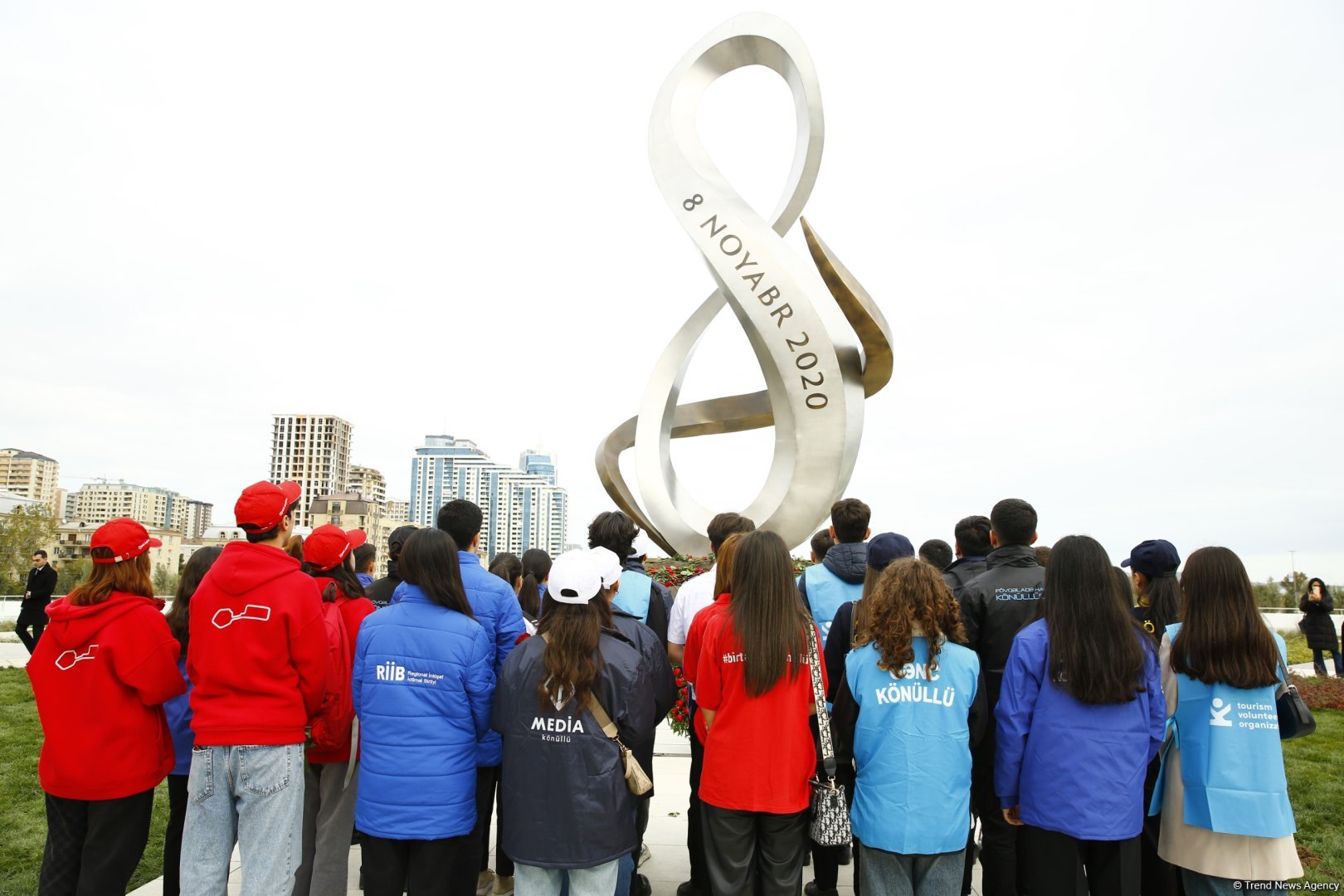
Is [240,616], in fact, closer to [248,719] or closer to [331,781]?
[248,719]

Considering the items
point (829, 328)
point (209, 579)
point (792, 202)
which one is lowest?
point (209, 579)

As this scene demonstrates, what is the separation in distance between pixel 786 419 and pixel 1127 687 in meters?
6.44

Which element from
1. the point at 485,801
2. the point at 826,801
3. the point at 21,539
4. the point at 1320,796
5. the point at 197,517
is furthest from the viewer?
the point at 197,517

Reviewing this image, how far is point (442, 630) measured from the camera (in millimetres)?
3258

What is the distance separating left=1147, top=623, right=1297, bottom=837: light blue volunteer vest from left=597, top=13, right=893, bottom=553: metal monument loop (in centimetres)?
598

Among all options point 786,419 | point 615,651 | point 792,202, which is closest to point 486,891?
point 615,651

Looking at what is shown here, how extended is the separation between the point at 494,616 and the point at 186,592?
1512mm

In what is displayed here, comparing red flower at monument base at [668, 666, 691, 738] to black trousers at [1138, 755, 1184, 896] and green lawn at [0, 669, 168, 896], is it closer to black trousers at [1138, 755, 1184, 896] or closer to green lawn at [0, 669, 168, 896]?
black trousers at [1138, 755, 1184, 896]

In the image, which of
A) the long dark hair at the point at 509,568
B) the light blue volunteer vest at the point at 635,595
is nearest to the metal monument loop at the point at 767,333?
the long dark hair at the point at 509,568

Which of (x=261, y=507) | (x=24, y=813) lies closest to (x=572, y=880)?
(x=261, y=507)

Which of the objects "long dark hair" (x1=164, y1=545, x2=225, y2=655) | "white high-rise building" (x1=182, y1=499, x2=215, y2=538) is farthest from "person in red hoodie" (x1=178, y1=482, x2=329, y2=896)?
"white high-rise building" (x1=182, y1=499, x2=215, y2=538)

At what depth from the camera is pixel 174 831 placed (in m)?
3.96

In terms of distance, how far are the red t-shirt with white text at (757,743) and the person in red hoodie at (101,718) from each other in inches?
83.2

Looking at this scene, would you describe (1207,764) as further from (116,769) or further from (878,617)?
(116,769)
